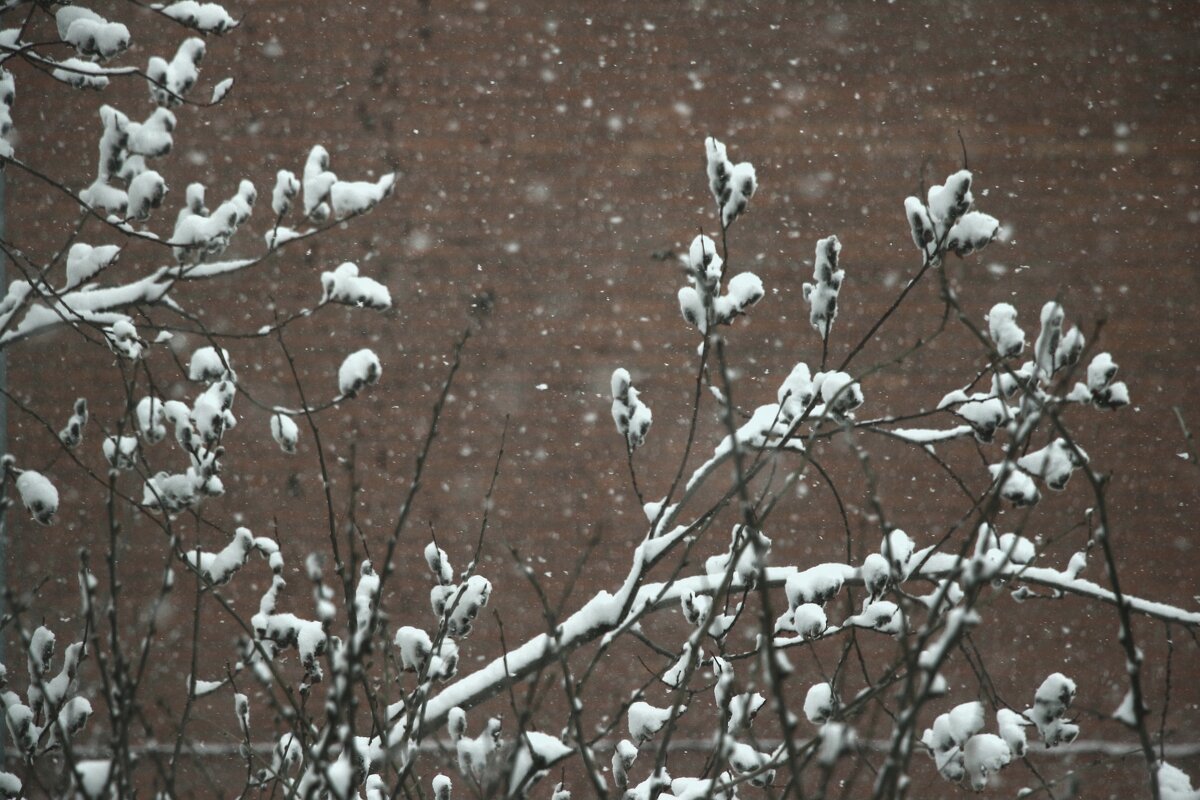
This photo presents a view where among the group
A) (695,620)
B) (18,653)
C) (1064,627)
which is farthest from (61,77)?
(1064,627)

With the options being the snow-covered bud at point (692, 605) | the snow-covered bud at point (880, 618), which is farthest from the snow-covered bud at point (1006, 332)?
the snow-covered bud at point (692, 605)

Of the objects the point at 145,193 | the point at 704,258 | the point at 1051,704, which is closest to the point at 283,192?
the point at 145,193

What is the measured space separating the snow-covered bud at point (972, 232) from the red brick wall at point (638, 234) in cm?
268

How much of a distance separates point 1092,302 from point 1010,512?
1.21 meters

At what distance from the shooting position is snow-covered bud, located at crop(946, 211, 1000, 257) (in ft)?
7.07

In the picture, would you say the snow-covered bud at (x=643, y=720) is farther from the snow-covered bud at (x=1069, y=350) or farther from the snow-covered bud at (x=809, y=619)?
the snow-covered bud at (x=1069, y=350)

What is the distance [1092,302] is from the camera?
4.86 meters

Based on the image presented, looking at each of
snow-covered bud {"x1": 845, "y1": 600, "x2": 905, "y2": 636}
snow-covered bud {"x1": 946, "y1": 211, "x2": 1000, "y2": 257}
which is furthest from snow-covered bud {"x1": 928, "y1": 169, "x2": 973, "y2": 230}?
snow-covered bud {"x1": 845, "y1": 600, "x2": 905, "y2": 636}

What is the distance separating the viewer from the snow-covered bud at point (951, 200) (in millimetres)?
2082

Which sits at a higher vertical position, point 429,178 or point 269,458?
point 429,178

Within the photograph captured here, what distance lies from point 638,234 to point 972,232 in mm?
2839

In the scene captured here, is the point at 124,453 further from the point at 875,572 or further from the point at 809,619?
the point at 875,572

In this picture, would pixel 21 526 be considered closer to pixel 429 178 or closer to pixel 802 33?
pixel 429 178

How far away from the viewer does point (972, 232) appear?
2.16 meters
